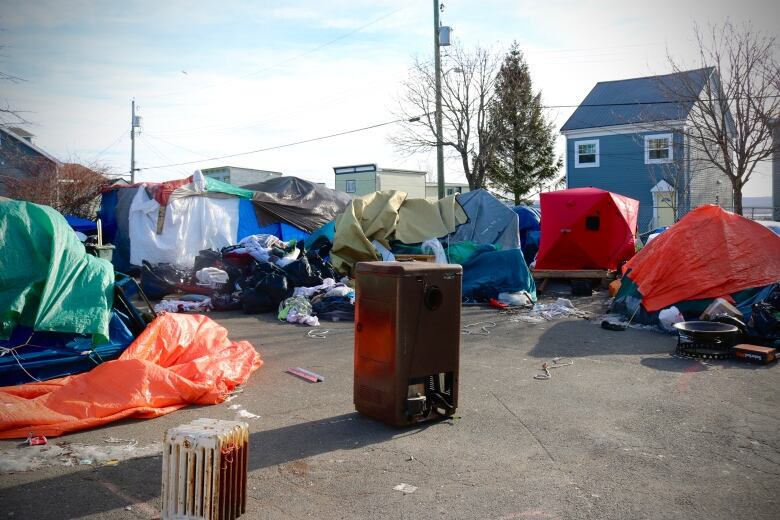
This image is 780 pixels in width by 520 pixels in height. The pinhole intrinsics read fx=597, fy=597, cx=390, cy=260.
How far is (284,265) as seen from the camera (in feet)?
39.8

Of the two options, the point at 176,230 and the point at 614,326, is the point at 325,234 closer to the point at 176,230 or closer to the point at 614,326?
the point at 176,230

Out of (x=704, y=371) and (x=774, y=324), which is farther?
(x=774, y=324)

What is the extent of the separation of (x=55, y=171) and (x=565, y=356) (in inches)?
777

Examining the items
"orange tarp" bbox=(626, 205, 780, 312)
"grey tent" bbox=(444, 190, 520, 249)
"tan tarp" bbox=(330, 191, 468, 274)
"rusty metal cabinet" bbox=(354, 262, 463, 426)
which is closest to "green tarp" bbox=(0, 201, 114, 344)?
"rusty metal cabinet" bbox=(354, 262, 463, 426)

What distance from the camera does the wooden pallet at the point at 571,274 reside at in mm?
13961

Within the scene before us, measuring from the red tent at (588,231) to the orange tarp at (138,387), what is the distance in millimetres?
9891

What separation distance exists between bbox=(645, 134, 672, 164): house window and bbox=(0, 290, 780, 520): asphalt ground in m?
24.2

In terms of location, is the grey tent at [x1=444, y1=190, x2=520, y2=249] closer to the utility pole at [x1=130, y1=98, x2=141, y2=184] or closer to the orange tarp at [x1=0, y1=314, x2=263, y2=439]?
the orange tarp at [x1=0, y1=314, x2=263, y2=439]

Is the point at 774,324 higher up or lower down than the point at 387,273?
lower down

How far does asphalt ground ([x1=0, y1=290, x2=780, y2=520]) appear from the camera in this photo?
369cm

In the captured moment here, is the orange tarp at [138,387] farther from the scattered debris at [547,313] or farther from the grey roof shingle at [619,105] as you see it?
the grey roof shingle at [619,105]

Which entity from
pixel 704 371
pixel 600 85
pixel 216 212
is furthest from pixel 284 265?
pixel 600 85

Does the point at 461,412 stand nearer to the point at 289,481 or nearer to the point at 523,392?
the point at 523,392

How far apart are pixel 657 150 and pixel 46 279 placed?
2930 centimetres
